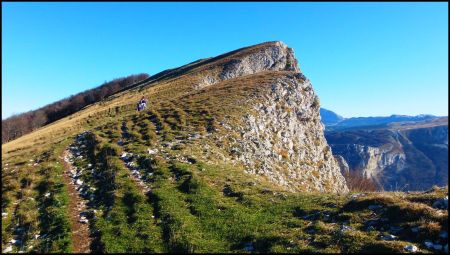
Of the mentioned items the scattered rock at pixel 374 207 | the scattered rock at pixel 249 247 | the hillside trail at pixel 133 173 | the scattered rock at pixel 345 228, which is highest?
the hillside trail at pixel 133 173

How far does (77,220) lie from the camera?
2391 centimetres

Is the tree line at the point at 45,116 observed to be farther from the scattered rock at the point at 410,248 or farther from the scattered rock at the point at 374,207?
the scattered rock at the point at 410,248

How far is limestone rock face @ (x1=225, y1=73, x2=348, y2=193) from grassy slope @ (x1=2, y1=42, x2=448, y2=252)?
19.1 feet

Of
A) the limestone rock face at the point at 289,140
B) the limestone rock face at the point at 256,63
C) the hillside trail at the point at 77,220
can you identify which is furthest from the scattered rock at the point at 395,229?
the limestone rock face at the point at 256,63

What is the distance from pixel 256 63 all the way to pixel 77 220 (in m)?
82.5

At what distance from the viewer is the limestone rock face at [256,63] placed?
292 feet

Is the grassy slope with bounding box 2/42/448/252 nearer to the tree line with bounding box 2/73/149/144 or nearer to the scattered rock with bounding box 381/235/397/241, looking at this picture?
the scattered rock with bounding box 381/235/397/241

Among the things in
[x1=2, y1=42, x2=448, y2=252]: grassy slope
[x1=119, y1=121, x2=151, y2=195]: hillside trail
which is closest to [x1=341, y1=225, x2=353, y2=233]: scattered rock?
[x1=2, y1=42, x2=448, y2=252]: grassy slope

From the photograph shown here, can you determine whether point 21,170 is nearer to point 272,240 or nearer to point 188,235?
point 188,235

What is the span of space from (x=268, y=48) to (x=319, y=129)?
42.8 m

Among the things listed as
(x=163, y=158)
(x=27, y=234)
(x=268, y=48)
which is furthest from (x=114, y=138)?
(x=268, y=48)

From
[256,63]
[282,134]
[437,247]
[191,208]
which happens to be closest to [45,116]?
[256,63]

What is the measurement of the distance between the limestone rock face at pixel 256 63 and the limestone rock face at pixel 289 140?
22373 mm

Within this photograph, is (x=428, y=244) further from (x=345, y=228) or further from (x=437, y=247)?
(x=345, y=228)
